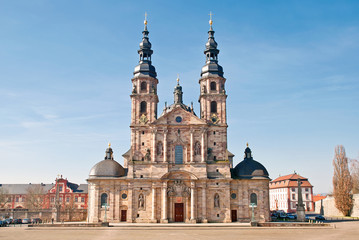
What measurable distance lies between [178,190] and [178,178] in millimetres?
1755

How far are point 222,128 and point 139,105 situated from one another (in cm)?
1369

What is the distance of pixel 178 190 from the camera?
52.9 m

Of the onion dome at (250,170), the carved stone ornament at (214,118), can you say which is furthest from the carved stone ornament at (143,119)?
the onion dome at (250,170)

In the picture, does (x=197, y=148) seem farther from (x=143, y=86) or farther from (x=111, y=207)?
(x=111, y=207)

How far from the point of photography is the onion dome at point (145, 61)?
58.4 meters

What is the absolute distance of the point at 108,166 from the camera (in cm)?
5481

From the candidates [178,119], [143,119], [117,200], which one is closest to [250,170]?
[178,119]

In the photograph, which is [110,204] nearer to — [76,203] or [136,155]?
[136,155]

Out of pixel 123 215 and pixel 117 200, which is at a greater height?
pixel 117 200

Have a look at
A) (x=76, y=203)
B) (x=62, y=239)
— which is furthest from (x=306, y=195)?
(x=62, y=239)

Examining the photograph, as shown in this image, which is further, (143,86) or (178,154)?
(143,86)

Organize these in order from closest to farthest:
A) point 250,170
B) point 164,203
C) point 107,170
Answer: point 164,203, point 107,170, point 250,170

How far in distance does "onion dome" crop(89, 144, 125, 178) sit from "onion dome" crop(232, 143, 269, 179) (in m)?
18.0

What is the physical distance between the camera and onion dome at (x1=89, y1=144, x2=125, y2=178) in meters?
54.0
